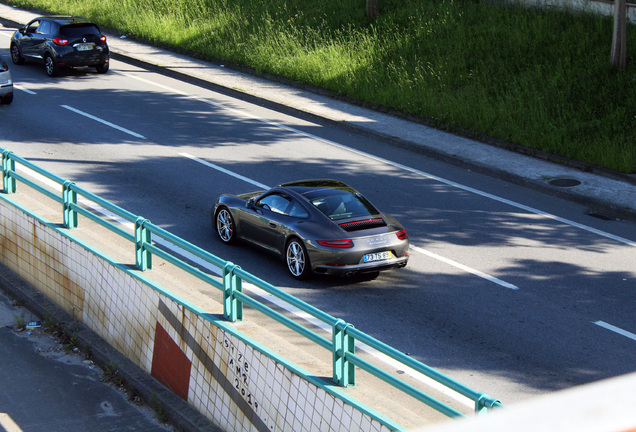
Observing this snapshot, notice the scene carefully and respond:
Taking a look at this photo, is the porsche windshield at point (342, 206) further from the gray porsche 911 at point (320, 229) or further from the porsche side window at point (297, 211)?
the porsche side window at point (297, 211)

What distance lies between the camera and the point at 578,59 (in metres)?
20.6

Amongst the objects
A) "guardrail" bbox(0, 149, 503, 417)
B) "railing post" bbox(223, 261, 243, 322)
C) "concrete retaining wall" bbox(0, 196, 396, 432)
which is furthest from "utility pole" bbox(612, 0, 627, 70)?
"railing post" bbox(223, 261, 243, 322)

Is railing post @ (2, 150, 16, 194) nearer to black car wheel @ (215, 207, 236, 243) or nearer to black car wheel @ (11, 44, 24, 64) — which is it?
black car wheel @ (215, 207, 236, 243)

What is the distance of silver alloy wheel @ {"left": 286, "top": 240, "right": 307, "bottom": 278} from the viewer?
11.5 meters

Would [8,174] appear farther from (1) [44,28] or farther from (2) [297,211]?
(1) [44,28]

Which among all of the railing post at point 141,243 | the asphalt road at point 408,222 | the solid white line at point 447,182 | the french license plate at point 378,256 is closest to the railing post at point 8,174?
the asphalt road at point 408,222

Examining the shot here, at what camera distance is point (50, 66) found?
24844mm

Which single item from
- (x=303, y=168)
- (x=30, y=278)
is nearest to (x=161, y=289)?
(x=30, y=278)

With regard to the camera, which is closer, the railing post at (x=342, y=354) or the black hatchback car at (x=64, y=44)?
the railing post at (x=342, y=354)

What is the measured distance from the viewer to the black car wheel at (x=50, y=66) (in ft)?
80.9

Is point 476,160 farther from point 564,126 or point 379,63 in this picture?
point 379,63

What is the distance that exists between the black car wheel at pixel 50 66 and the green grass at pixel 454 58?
5.03m

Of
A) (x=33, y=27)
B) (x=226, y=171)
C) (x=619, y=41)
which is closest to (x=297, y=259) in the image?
(x=226, y=171)

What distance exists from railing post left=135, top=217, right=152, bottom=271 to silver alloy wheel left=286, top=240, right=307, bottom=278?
3017 mm
